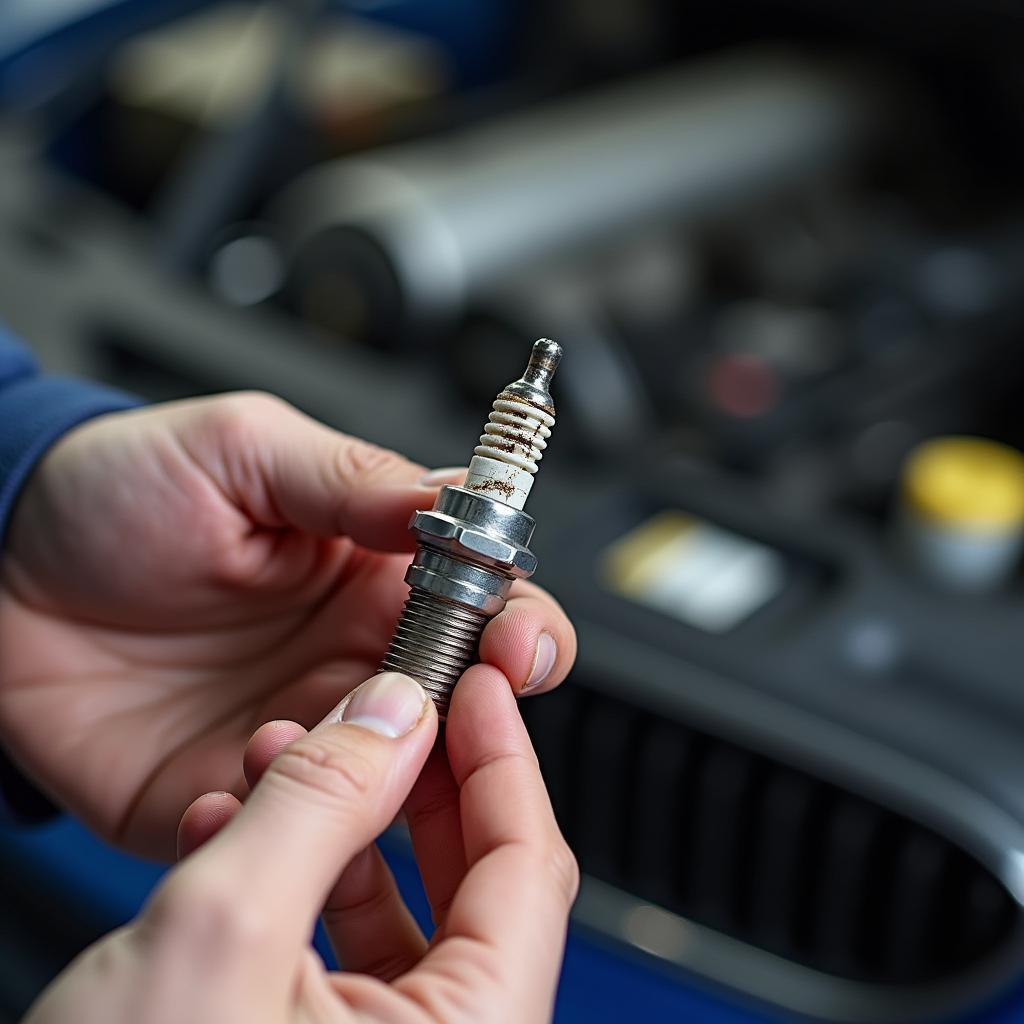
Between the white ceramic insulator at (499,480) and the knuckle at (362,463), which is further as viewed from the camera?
the knuckle at (362,463)

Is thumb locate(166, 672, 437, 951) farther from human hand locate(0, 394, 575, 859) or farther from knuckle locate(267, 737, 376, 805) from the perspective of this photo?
human hand locate(0, 394, 575, 859)

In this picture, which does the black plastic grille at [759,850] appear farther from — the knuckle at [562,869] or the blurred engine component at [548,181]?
the blurred engine component at [548,181]

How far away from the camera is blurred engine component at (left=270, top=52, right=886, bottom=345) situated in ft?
3.40

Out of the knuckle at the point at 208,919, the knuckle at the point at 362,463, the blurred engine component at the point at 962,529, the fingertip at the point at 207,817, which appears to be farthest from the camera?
the blurred engine component at the point at 962,529

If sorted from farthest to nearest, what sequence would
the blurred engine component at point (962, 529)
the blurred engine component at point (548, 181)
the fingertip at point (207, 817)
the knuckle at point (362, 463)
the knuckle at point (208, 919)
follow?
the blurred engine component at point (548, 181)
the blurred engine component at point (962, 529)
the knuckle at point (362, 463)
the fingertip at point (207, 817)
the knuckle at point (208, 919)

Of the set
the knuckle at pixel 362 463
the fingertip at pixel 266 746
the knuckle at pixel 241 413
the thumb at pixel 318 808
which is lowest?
the thumb at pixel 318 808

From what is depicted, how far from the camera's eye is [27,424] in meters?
0.71

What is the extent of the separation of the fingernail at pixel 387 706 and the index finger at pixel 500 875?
1.3 inches

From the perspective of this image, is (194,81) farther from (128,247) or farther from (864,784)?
(864,784)

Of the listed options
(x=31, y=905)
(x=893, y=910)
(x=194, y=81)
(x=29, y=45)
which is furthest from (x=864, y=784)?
(x=29, y=45)

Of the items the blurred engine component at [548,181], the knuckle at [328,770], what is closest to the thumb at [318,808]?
the knuckle at [328,770]

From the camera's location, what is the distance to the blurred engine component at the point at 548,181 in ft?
3.40

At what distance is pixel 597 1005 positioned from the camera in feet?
2.51

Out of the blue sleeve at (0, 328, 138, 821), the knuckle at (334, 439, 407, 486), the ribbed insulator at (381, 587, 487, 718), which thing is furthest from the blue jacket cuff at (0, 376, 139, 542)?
the ribbed insulator at (381, 587, 487, 718)
